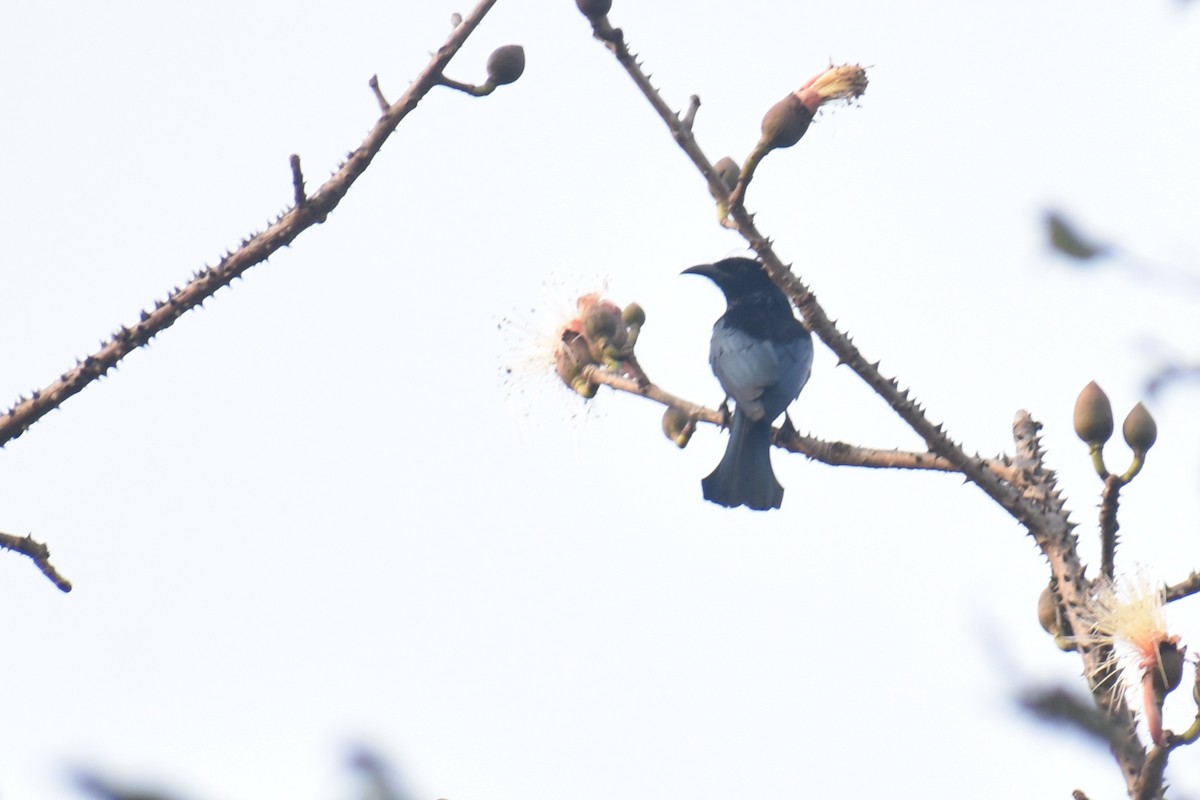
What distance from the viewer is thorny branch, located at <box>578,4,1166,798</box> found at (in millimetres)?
3438

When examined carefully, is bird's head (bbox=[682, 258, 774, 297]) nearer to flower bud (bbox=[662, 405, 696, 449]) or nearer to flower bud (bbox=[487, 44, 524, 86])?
flower bud (bbox=[662, 405, 696, 449])

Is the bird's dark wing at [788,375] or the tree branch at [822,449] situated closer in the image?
the tree branch at [822,449]

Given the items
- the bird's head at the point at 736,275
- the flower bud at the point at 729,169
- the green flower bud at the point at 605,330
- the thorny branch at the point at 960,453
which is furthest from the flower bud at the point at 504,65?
the bird's head at the point at 736,275

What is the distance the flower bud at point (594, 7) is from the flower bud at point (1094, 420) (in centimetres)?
171

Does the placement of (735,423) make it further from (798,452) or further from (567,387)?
(798,452)

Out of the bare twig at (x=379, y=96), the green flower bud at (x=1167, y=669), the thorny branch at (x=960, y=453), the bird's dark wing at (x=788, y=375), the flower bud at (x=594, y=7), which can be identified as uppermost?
the bird's dark wing at (x=788, y=375)

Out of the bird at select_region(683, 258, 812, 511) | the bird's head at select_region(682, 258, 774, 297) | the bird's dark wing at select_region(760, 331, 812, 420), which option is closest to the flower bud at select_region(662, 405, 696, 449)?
the bird at select_region(683, 258, 812, 511)

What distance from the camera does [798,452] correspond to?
181 inches

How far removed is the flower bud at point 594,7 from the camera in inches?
135

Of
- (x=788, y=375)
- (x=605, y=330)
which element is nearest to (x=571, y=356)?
(x=605, y=330)

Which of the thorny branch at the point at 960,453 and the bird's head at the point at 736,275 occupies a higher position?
the bird's head at the point at 736,275

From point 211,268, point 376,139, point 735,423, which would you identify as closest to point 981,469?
point 376,139

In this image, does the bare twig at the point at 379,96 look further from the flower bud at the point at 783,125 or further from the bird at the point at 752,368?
the bird at the point at 752,368

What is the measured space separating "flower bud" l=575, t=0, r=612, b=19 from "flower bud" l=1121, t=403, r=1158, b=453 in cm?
180
